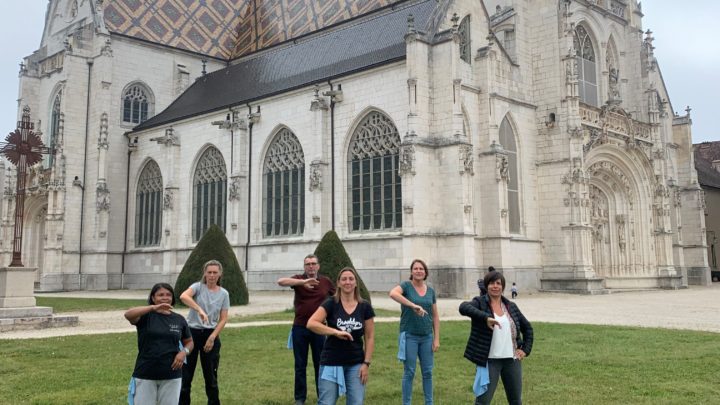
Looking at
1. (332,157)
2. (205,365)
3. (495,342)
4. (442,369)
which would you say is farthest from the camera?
(332,157)

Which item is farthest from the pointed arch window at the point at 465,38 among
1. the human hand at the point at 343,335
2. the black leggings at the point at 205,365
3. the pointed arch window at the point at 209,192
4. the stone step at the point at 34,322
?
the human hand at the point at 343,335

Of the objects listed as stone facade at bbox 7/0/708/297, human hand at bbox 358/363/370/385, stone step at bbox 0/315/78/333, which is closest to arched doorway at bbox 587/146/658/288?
stone facade at bbox 7/0/708/297

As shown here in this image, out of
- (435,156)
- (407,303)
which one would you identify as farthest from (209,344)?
(435,156)

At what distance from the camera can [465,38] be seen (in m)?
25.3

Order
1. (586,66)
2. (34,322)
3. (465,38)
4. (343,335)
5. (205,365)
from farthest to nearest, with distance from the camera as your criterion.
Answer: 1. (586,66)
2. (465,38)
3. (34,322)
4. (205,365)
5. (343,335)

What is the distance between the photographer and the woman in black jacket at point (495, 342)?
5.30 m

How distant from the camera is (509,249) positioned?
24375 mm

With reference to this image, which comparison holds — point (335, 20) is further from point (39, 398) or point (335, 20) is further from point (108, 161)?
point (39, 398)

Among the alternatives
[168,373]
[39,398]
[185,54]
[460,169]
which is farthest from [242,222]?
[168,373]

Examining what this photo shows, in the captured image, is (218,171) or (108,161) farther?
(108,161)

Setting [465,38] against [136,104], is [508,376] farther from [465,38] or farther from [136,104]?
[136,104]

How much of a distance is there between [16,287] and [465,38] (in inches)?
702

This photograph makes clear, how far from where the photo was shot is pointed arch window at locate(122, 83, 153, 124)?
117 ft

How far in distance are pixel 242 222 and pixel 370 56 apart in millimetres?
9155
